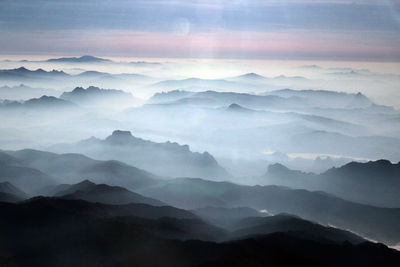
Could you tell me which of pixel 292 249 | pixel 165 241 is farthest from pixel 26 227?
pixel 292 249

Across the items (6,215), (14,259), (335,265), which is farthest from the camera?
(6,215)

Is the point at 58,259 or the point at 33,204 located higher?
the point at 33,204

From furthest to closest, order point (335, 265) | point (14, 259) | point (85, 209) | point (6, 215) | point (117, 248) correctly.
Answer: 1. point (85, 209)
2. point (6, 215)
3. point (335, 265)
4. point (117, 248)
5. point (14, 259)

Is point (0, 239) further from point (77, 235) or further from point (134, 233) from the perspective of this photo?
point (134, 233)

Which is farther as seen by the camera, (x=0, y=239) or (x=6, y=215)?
(x=6, y=215)

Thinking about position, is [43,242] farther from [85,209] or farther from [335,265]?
[335,265]

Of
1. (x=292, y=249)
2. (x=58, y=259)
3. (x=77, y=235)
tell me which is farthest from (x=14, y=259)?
(x=292, y=249)
